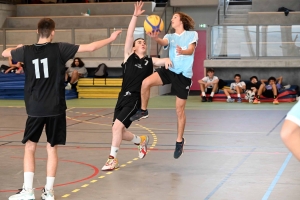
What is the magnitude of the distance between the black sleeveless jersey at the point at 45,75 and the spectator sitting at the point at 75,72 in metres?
15.5

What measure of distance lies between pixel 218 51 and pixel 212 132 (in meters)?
9.51

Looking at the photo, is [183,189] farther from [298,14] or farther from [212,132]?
[298,14]

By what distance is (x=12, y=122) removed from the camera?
14773 millimetres

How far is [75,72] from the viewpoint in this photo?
22250 mm

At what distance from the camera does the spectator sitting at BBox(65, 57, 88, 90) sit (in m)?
22.3

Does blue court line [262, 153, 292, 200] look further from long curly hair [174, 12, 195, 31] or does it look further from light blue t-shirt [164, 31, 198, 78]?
long curly hair [174, 12, 195, 31]

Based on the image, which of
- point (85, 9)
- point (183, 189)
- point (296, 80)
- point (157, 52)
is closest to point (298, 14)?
point (296, 80)

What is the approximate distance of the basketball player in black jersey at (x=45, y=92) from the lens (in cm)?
669

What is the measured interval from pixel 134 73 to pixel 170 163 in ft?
5.08

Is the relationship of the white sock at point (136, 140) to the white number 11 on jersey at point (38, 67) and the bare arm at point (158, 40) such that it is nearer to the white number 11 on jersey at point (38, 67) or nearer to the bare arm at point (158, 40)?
the bare arm at point (158, 40)

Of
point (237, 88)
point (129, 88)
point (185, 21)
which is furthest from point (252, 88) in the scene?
point (129, 88)

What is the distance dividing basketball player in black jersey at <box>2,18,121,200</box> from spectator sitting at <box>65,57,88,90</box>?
1548cm

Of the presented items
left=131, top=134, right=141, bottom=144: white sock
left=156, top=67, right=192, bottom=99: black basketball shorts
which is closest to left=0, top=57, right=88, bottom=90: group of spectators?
left=131, top=134, right=141, bottom=144: white sock

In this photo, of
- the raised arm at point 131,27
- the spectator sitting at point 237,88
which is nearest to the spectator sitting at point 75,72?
the spectator sitting at point 237,88
